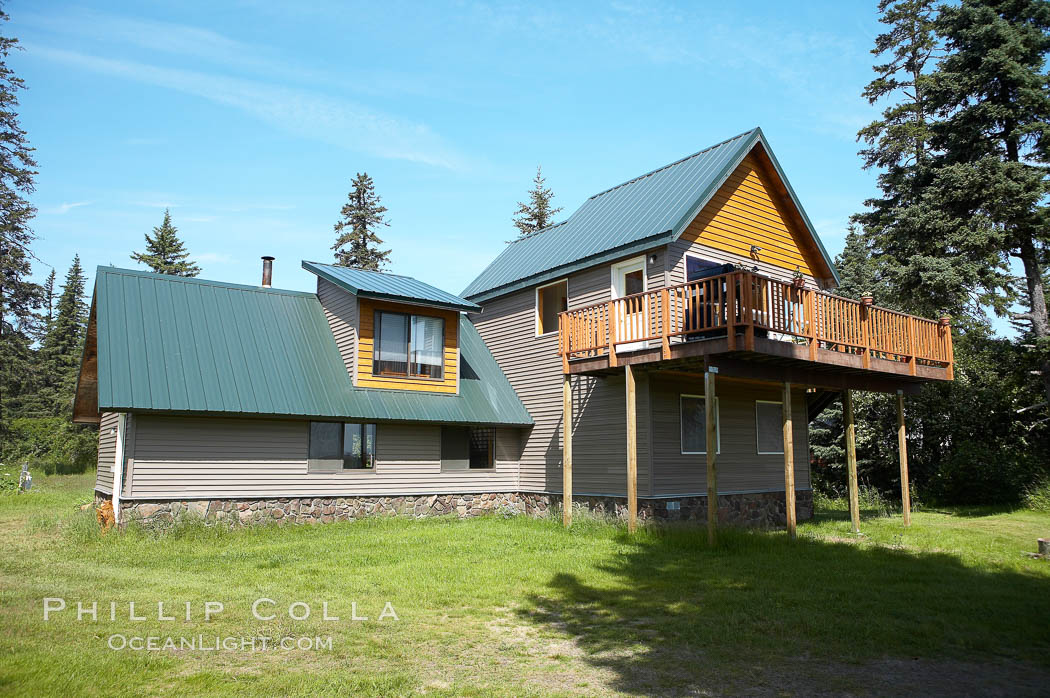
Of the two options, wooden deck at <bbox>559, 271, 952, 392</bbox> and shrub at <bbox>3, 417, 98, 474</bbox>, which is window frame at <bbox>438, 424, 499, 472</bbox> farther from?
shrub at <bbox>3, 417, 98, 474</bbox>

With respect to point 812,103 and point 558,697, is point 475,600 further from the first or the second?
point 812,103

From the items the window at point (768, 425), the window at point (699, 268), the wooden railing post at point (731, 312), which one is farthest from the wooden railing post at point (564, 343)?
the window at point (768, 425)

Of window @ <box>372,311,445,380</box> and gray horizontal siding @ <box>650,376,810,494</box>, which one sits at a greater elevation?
window @ <box>372,311,445,380</box>

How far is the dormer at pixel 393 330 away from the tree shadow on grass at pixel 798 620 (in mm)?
7997

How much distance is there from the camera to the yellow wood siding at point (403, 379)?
17.1 metres

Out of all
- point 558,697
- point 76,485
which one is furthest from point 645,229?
point 76,485

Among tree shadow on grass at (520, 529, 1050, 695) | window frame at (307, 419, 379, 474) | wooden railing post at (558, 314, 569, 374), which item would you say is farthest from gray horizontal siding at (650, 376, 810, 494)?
window frame at (307, 419, 379, 474)

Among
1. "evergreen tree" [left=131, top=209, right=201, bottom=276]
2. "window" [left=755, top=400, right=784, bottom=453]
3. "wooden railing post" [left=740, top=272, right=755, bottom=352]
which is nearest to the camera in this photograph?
"wooden railing post" [left=740, top=272, right=755, bottom=352]

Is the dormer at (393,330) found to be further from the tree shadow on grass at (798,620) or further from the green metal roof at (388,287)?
the tree shadow on grass at (798,620)

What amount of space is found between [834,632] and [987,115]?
2060 cm

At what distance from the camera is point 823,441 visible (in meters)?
25.9

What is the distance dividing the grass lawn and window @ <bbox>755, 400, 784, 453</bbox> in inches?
154

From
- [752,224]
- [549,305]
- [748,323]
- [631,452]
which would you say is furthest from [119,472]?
[752,224]

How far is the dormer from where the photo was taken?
17.1 meters
